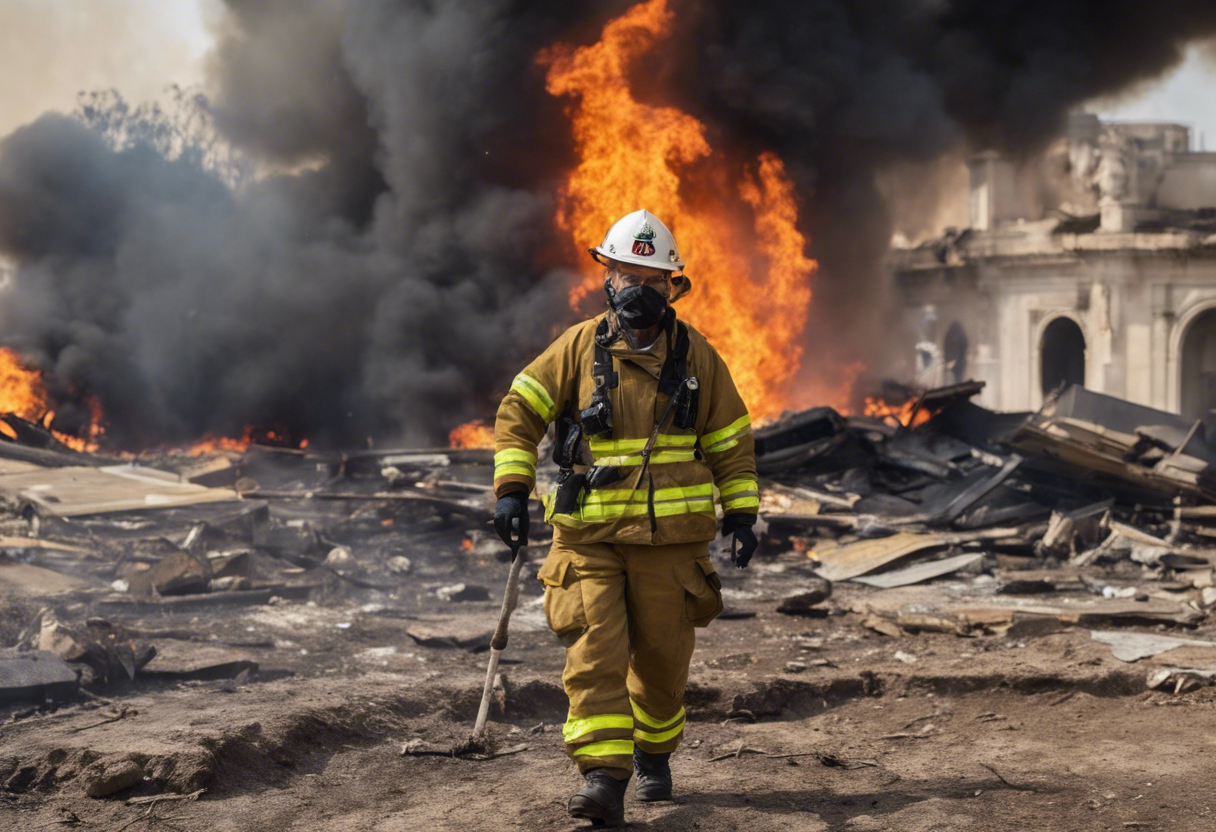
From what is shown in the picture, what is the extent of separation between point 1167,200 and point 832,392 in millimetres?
11515

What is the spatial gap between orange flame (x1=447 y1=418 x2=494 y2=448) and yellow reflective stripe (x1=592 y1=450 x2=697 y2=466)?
1297 centimetres

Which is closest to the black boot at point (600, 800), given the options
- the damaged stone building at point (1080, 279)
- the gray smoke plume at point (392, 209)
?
the gray smoke plume at point (392, 209)

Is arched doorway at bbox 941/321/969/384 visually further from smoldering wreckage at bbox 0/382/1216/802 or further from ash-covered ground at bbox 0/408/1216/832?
ash-covered ground at bbox 0/408/1216/832

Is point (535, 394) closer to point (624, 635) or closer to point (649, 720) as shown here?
point (624, 635)

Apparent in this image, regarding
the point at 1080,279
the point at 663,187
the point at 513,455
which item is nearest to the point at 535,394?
the point at 513,455

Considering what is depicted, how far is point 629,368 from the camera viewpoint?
11.3 feet

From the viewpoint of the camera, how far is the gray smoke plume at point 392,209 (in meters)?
17.9

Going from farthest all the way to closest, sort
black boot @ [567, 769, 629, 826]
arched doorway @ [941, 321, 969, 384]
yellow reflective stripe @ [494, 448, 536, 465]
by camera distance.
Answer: arched doorway @ [941, 321, 969, 384]
yellow reflective stripe @ [494, 448, 536, 465]
black boot @ [567, 769, 629, 826]

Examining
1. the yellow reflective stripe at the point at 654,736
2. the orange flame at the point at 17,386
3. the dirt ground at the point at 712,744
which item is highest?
the orange flame at the point at 17,386

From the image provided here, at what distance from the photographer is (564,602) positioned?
332 centimetres

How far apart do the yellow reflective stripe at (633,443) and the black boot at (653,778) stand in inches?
37.1

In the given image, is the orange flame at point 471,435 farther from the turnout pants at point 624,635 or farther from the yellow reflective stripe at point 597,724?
the yellow reflective stripe at point 597,724

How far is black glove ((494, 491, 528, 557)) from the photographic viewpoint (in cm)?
333

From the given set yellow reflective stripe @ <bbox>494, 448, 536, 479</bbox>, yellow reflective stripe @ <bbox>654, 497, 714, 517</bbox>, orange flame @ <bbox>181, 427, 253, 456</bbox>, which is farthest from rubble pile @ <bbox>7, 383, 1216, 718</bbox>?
orange flame @ <bbox>181, 427, 253, 456</bbox>
